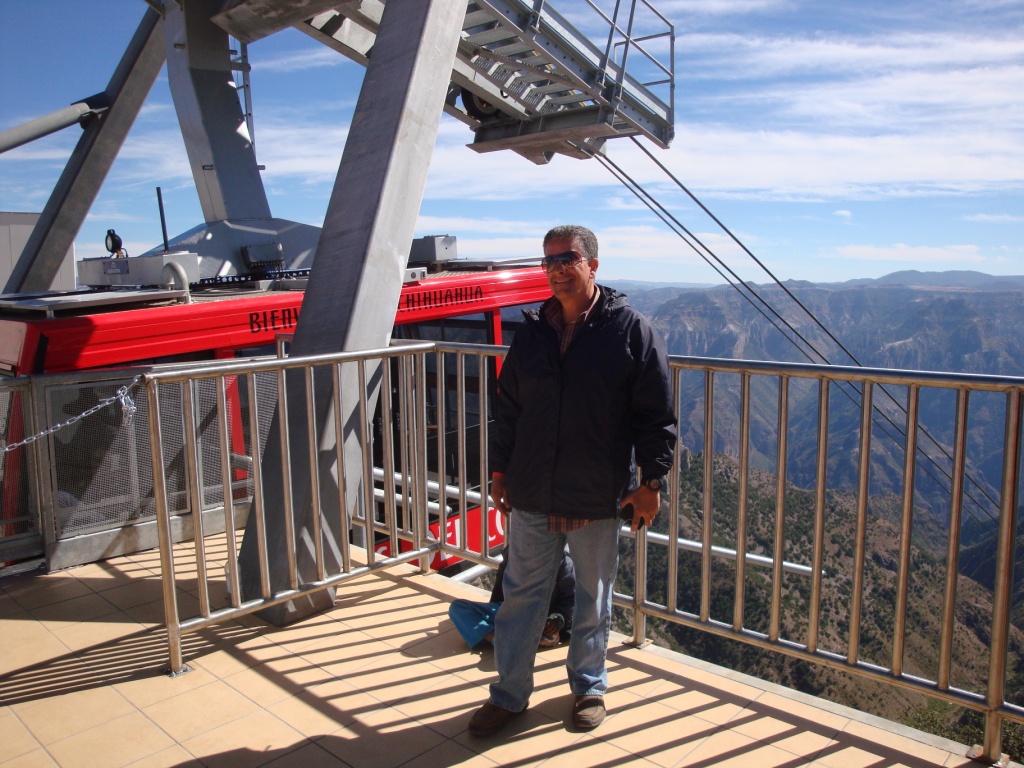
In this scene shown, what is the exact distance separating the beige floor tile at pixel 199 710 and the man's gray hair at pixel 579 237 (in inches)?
87.9

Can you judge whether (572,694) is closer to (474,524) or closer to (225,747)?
(225,747)

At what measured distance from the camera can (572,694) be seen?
324 cm

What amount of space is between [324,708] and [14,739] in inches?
45.3

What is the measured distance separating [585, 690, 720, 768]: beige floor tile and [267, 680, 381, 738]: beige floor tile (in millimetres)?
851

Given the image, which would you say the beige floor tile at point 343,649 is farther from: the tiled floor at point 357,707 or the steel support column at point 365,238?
the steel support column at point 365,238

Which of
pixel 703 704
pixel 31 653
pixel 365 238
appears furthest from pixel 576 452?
pixel 31 653

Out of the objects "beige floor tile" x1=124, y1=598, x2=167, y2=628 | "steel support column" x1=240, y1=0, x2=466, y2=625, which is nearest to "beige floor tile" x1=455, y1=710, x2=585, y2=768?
"steel support column" x1=240, y1=0, x2=466, y2=625

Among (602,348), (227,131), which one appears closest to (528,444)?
(602,348)

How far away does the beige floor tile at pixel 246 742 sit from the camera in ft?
9.35

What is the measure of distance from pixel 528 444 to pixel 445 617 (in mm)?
1638

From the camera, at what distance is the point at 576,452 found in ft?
9.00

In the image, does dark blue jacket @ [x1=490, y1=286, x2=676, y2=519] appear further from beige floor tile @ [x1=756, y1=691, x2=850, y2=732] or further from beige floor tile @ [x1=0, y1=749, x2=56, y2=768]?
beige floor tile @ [x1=0, y1=749, x2=56, y2=768]

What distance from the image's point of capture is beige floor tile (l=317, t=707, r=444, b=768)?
285 cm

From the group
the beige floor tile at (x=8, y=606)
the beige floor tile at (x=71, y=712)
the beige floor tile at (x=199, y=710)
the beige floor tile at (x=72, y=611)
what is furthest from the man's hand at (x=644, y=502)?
the beige floor tile at (x=8, y=606)
